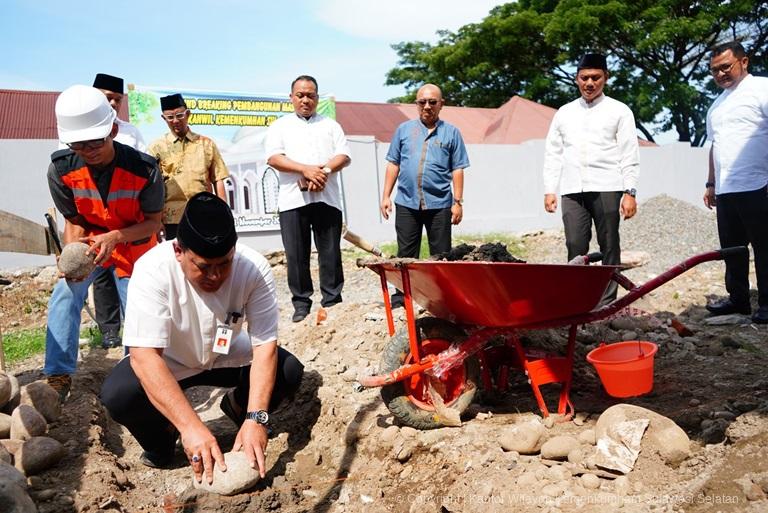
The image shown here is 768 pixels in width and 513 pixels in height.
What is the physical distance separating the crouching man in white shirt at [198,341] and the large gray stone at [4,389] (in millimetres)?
708

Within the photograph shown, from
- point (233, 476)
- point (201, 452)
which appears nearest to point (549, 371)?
point (233, 476)

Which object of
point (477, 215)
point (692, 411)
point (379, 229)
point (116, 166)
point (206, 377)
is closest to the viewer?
point (692, 411)

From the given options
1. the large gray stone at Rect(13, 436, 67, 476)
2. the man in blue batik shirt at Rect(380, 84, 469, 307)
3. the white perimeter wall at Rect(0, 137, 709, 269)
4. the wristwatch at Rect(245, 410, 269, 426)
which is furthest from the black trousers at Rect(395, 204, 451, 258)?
the white perimeter wall at Rect(0, 137, 709, 269)

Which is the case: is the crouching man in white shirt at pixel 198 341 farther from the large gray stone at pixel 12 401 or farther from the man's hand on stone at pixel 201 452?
the large gray stone at pixel 12 401

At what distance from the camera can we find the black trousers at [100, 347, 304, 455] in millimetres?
2922

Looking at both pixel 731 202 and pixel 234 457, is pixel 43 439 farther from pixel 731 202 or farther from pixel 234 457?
pixel 731 202

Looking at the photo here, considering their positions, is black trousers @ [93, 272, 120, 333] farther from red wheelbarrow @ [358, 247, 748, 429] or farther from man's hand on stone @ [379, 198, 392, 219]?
red wheelbarrow @ [358, 247, 748, 429]

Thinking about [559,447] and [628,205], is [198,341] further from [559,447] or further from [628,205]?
[628,205]

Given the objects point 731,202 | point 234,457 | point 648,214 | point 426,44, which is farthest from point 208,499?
point 426,44

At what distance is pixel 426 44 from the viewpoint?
2592 centimetres

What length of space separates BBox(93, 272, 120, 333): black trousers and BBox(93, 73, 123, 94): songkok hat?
1409 mm

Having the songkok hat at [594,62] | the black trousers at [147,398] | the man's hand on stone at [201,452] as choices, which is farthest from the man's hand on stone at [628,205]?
the man's hand on stone at [201,452]

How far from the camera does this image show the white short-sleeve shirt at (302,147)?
15.9ft

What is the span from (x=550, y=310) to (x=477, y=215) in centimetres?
1020
